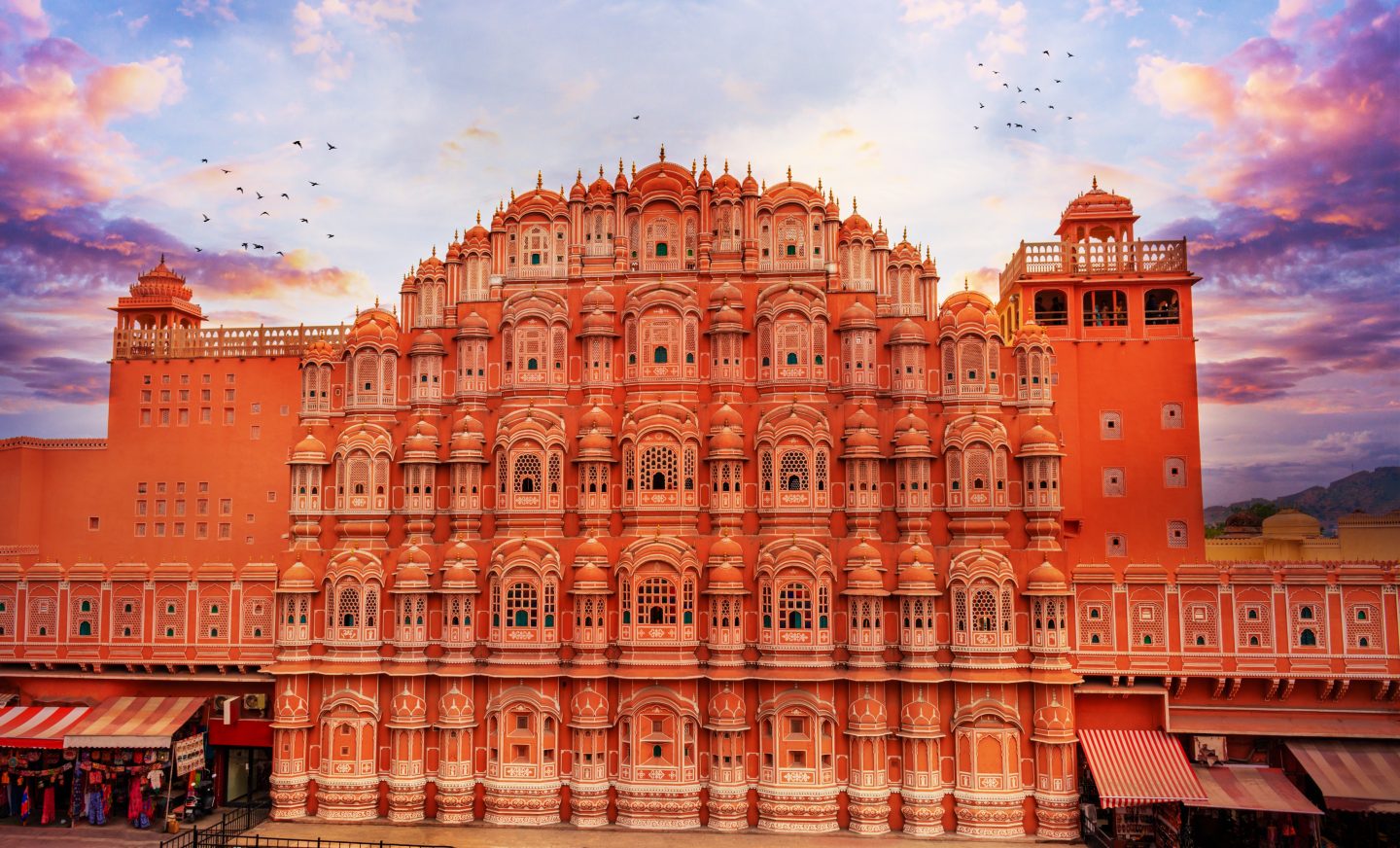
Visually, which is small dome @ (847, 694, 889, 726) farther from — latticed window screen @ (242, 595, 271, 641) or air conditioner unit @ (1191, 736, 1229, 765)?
latticed window screen @ (242, 595, 271, 641)

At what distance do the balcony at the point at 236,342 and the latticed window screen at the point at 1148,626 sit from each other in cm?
3624

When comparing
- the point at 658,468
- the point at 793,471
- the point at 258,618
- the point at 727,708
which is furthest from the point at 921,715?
the point at 258,618

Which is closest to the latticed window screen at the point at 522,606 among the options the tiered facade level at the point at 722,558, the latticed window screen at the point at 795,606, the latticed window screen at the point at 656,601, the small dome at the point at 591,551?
the tiered facade level at the point at 722,558

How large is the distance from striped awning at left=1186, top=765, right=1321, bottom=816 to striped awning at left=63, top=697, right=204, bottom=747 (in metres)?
33.5

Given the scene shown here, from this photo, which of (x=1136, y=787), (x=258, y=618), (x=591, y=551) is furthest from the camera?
(x=258, y=618)

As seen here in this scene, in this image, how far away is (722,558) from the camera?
1347 inches

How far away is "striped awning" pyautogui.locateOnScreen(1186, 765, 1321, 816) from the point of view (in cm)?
3077

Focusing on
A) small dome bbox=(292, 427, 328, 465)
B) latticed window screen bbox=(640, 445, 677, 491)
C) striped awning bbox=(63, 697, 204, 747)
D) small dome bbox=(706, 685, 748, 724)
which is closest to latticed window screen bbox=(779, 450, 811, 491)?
latticed window screen bbox=(640, 445, 677, 491)

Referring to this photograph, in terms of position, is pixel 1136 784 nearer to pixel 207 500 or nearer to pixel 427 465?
pixel 427 465

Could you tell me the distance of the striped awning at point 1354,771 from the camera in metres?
30.4

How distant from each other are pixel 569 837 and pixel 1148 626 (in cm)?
2018

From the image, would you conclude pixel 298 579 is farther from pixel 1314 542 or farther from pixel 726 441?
pixel 1314 542

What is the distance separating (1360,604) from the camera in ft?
109

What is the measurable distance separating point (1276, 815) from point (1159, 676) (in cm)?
517
